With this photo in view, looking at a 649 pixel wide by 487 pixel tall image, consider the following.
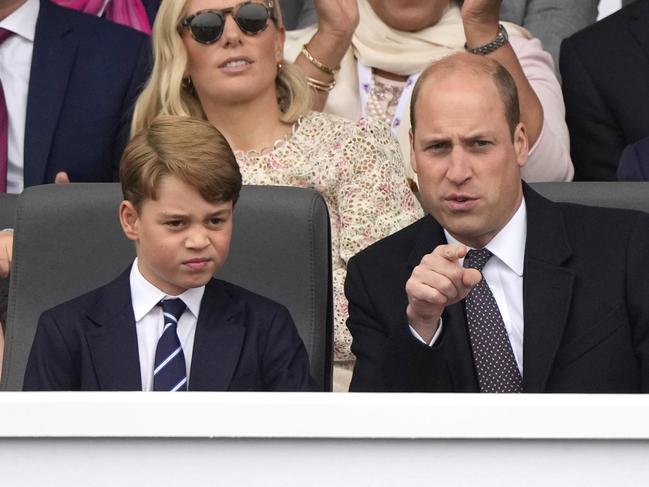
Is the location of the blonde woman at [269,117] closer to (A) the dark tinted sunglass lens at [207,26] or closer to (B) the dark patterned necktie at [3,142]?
(A) the dark tinted sunglass lens at [207,26]

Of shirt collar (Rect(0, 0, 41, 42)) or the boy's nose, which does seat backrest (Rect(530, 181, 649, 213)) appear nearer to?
the boy's nose

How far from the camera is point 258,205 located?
237 cm

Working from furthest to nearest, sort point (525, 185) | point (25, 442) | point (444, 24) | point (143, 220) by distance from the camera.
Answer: point (444, 24)
point (525, 185)
point (143, 220)
point (25, 442)

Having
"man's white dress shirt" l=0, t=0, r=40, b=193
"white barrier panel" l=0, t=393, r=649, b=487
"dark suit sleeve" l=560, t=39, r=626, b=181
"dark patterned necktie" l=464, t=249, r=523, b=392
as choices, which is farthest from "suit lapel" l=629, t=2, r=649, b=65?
"white barrier panel" l=0, t=393, r=649, b=487

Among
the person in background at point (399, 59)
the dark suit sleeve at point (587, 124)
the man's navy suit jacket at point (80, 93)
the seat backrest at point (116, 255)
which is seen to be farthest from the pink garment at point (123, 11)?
the seat backrest at point (116, 255)

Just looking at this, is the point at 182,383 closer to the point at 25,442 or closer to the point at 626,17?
the point at 25,442

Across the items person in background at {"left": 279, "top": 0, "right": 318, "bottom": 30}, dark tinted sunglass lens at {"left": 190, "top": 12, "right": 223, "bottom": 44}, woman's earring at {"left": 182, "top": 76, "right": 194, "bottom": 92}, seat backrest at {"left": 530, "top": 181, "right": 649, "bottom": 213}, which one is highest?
person in background at {"left": 279, "top": 0, "right": 318, "bottom": 30}

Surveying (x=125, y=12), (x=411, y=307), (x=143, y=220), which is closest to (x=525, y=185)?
(x=411, y=307)

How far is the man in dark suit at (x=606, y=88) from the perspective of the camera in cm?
311

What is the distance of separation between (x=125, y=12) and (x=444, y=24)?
0.77 meters

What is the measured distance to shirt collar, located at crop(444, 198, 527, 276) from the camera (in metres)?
2.21

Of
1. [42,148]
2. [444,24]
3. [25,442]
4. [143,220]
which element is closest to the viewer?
[25,442]

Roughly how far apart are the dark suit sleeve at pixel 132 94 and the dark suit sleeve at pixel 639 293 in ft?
4.17

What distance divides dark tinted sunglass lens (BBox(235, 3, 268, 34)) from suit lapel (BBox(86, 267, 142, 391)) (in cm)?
87
